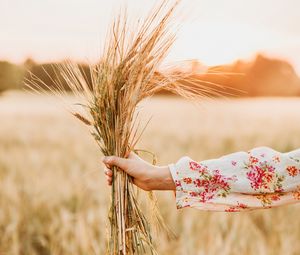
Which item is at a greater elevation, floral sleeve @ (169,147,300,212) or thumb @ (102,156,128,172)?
thumb @ (102,156,128,172)

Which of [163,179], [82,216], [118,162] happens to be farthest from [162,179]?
[82,216]

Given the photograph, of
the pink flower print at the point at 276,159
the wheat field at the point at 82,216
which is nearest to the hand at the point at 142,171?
the wheat field at the point at 82,216

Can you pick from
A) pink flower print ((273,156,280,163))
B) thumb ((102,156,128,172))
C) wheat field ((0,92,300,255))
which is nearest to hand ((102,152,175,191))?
thumb ((102,156,128,172))

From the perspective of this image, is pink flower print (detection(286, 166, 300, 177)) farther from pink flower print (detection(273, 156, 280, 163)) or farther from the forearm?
the forearm

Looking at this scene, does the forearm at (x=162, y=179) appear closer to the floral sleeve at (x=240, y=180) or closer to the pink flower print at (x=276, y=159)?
the floral sleeve at (x=240, y=180)

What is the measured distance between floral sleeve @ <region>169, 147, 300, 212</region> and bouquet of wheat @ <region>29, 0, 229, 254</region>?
0.42 ft

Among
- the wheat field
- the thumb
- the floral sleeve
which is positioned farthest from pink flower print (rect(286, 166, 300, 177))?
the thumb

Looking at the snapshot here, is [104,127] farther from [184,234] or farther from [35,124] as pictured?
[35,124]

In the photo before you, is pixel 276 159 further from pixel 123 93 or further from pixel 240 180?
pixel 123 93

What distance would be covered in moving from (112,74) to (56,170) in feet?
10.6

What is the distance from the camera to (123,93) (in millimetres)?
1425

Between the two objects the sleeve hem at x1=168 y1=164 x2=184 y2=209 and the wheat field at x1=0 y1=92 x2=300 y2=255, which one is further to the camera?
the wheat field at x1=0 y1=92 x2=300 y2=255

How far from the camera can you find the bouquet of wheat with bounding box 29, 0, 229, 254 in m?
1.40

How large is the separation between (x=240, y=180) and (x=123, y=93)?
1.16 ft
